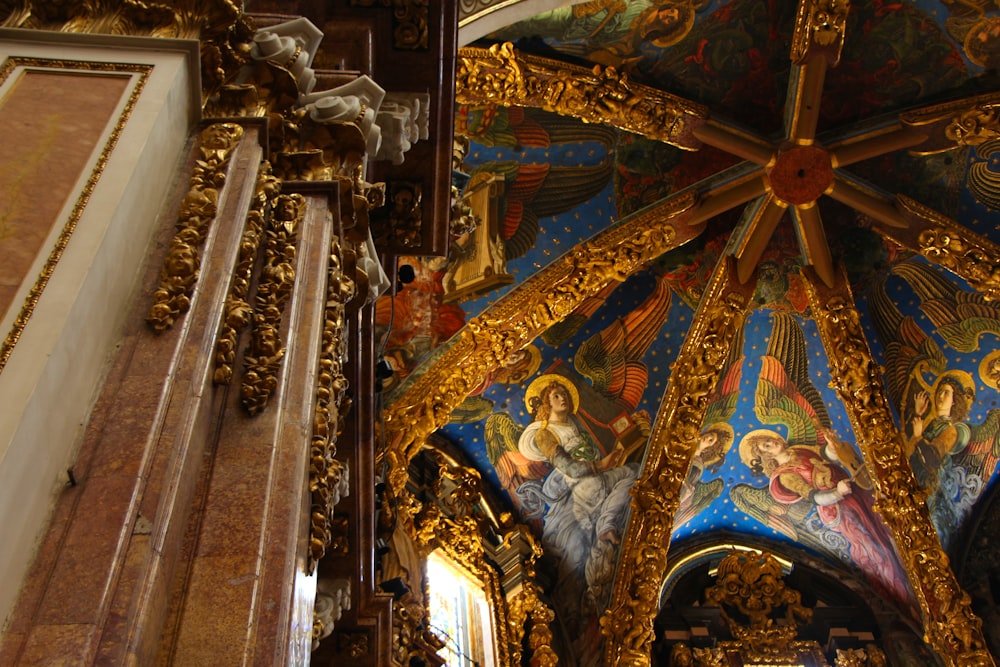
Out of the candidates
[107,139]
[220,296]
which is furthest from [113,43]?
[220,296]

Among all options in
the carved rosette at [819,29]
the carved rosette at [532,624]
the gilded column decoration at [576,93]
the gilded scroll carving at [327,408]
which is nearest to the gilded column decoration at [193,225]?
the gilded scroll carving at [327,408]

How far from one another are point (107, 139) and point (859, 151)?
31.1 ft

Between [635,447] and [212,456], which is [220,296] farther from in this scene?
[635,447]

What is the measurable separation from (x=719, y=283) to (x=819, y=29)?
10.2ft

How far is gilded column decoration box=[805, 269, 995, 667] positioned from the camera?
1115cm

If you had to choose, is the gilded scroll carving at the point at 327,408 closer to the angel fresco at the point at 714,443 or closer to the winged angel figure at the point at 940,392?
the angel fresco at the point at 714,443

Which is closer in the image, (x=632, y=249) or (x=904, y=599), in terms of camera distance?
(x=632, y=249)

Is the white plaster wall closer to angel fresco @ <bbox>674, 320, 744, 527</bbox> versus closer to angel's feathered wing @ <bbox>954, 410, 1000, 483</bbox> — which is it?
angel fresco @ <bbox>674, 320, 744, 527</bbox>

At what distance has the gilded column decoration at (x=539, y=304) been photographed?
10.0 metres

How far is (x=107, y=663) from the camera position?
6.34ft

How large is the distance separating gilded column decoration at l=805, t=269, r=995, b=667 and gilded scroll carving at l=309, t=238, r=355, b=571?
340 inches

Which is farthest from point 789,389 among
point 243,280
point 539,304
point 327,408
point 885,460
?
point 243,280

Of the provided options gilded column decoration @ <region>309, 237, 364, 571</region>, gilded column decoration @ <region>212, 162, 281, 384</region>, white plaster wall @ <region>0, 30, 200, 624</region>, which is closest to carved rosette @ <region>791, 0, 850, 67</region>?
gilded column decoration @ <region>309, 237, 364, 571</region>

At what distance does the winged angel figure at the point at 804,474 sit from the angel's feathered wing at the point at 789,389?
1cm
